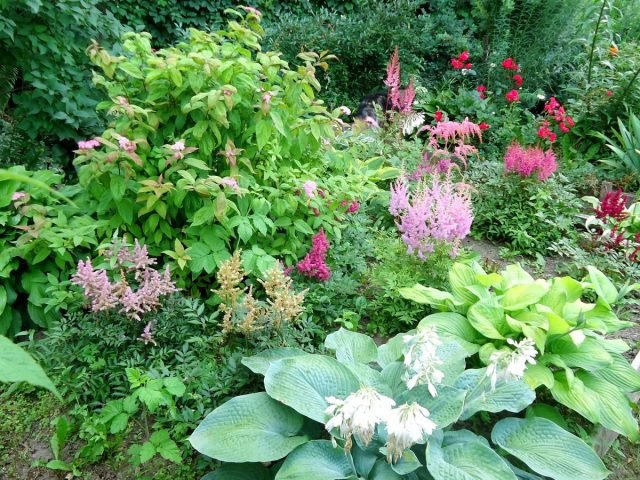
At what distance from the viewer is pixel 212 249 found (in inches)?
102

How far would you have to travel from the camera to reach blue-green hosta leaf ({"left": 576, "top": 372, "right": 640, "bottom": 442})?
2.20m

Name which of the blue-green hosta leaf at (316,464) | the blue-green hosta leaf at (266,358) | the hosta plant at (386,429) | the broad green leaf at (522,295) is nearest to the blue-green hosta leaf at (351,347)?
the hosta plant at (386,429)

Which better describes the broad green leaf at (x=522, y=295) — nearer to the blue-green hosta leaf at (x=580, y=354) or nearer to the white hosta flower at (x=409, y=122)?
the blue-green hosta leaf at (x=580, y=354)

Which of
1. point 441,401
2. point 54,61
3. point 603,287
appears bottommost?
point 441,401

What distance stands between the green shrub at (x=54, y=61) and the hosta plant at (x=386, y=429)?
2.44 m

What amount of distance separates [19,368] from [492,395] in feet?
6.18

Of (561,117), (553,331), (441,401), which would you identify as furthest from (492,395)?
(561,117)

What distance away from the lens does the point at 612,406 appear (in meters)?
2.26

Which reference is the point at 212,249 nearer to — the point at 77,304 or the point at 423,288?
the point at 77,304

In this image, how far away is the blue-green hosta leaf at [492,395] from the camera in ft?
6.70

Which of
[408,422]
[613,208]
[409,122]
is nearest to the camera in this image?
[408,422]

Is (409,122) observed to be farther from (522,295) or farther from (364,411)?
(364,411)

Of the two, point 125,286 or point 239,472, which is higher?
point 125,286

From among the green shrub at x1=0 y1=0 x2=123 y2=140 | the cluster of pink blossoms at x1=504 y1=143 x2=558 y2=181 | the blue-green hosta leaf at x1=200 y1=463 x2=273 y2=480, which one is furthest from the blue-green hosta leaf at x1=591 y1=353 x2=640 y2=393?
the green shrub at x1=0 y1=0 x2=123 y2=140
